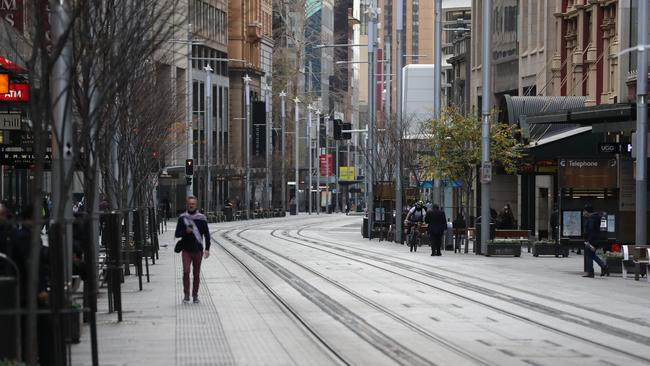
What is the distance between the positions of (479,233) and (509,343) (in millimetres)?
28730

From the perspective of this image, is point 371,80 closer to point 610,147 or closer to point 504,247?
point 504,247

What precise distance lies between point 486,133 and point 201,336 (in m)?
27.5

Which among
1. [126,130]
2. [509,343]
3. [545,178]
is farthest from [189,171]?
[509,343]

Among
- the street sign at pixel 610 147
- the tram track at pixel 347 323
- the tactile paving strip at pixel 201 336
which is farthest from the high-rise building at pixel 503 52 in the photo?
the tactile paving strip at pixel 201 336

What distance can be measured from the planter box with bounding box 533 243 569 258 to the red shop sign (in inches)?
794

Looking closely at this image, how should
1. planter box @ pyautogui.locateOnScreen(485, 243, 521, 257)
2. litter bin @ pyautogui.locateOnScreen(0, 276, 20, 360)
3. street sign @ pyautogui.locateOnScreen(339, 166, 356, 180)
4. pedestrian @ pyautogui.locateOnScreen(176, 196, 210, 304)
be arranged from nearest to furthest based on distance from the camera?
litter bin @ pyautogui.locateOnScreen(0, 276, 20, 360), pedestrian @ pyautogui.locateOnScreen(176, 196, 210, 304), planter box @ pyautogui.locateOnScreen(485, 243, 521, 257), street sign @ pyautogui.locateOnScreen(339, 166, 356, 180)

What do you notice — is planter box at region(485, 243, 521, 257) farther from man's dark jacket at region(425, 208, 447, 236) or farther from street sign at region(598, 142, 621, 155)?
street sign at region(598, 142, 621, 155)

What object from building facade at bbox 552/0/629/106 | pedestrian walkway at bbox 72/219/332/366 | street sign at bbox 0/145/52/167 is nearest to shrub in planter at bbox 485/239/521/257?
building facade at bbox 552/0/629/106

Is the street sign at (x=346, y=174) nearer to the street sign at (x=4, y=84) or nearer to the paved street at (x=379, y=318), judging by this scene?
the paved street at (x=379, y=318)

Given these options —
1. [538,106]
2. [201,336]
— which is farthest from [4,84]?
[538,106]

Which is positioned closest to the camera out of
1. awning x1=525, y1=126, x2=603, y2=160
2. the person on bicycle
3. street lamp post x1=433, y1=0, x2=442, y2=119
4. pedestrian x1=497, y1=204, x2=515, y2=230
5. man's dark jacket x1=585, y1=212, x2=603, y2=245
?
man's dark jacket x1=585, y1=212, x2=603, y2=245

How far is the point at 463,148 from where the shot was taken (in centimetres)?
5097

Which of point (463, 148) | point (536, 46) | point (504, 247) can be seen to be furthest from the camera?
point (536, 46)

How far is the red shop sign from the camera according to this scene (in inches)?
1153
